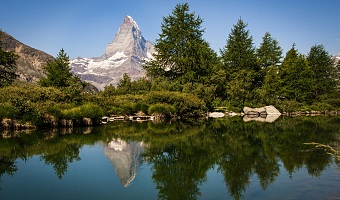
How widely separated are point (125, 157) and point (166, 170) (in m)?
2.36

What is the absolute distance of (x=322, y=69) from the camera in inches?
2189

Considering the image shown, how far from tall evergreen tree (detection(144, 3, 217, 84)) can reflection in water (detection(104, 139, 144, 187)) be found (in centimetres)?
3097

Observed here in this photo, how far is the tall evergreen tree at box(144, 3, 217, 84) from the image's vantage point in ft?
143

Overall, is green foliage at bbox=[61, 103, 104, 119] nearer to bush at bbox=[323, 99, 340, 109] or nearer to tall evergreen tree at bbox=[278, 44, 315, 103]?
tall evergreen tree at bbox=[278, 44, 315, 103]

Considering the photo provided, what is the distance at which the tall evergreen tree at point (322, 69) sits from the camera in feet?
178

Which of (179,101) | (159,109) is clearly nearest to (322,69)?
(179,101)

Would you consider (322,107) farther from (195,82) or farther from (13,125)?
(13,125)

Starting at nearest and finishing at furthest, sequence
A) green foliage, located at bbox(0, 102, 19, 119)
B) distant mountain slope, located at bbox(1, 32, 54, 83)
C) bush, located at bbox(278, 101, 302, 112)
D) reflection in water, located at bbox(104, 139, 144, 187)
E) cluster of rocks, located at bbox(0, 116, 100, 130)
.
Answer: reflection in water, located at bbox(104, 139, 144, 187), green foliage, located at bbox(0, 102, 19, 119), cluster of rocks, located at bbox(0, 116, 100, 130), bush, located at bbox(278, 101, 302, 112), distant mountain slope, located at bbox(1, 32, 54, 83)

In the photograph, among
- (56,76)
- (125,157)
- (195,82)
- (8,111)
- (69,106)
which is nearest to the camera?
(125,157)

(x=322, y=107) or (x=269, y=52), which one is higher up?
(x=269, y=52)

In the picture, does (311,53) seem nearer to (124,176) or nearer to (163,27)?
(163,27)

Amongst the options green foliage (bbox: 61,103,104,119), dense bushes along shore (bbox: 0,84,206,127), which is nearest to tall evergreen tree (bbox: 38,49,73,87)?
dense bushes along shore (bbox: 0,84,206,127)

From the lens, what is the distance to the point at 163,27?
45469 millimetres

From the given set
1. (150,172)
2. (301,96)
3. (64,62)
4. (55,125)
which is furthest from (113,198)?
(301,96)
